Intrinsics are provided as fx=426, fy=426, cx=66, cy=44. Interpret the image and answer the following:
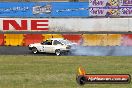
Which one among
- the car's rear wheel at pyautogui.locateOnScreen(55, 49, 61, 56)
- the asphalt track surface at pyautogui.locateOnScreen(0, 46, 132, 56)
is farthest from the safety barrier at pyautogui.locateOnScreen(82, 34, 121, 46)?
the car's rear wheel at pyautogui.locateOnScreen(55, 49, 61, 56)

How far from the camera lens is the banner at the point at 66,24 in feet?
128

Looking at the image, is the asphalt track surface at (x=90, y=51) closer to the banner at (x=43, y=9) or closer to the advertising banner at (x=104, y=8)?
the banner at (x=43, y=9)

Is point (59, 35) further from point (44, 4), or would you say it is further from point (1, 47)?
point (44, 4)

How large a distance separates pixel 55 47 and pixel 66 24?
33.6ft

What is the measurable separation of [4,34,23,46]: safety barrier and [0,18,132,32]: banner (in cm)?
494

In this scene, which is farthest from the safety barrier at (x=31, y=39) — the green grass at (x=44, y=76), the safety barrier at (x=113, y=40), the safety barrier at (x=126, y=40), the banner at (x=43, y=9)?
the green grass at (x=44, y=76)

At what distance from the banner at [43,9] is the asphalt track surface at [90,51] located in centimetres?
1020

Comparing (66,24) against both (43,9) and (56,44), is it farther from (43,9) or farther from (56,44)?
(56,44)

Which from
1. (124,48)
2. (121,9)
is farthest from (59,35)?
(121,9)

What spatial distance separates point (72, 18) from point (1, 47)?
28.9ft

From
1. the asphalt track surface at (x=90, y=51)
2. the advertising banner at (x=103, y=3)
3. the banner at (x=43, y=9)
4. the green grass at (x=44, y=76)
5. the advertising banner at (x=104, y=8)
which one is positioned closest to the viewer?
the green grass at (x=44, y=76)

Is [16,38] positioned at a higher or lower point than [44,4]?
lower

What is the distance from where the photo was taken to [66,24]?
39.3 meters

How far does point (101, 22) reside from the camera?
39406 millimetres
